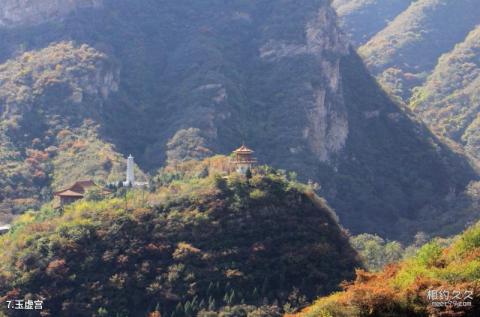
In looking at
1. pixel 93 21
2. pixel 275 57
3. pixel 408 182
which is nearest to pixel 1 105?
pixel 93 21

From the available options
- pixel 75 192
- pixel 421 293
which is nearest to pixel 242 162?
pixel 75 192

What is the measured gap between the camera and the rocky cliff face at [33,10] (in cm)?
18612

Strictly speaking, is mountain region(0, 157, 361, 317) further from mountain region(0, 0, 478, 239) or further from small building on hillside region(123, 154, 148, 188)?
mountain region(0, 0, 478, 239)

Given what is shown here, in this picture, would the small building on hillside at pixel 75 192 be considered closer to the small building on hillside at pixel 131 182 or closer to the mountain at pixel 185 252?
the small building on hillside at pixel 131 182

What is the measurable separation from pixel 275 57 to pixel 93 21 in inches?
1234

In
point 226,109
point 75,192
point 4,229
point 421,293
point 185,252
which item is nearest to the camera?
point 421,293

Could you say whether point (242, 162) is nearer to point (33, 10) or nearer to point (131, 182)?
point (131, 182)

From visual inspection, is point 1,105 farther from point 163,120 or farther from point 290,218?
point 290,218

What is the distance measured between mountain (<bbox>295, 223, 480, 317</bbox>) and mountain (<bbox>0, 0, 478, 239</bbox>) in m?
72.4

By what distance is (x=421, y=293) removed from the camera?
5172cm

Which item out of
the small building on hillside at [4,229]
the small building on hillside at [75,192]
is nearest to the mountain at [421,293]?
the small building on hillside at [75,192]

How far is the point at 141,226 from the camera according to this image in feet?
288

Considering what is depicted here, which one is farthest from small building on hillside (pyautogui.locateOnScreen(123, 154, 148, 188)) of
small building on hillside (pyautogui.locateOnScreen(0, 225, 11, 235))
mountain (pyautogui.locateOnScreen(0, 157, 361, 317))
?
mountain (pyautogui.locateOnScreen(0, 157, 361, 317))

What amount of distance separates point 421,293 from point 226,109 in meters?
113
